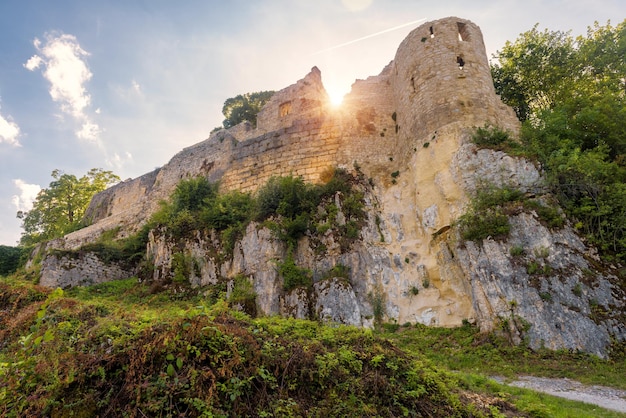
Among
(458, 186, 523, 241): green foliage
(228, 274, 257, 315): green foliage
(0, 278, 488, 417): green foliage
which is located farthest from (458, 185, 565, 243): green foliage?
(228, 274, 257, 315): green foliage

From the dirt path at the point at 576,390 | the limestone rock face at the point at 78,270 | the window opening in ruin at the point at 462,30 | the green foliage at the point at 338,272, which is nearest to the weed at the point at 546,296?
the dirt path at the point at 576,390

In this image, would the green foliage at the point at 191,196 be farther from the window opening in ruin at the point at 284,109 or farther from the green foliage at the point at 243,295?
the window opening in ruin at the point at 284,109

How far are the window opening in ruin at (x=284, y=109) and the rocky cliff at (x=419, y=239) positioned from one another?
3.81 meters

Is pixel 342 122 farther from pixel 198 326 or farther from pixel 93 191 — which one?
pixel 93 191

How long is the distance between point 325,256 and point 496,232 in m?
5.56

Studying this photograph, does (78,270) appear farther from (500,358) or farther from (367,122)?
(500,358)

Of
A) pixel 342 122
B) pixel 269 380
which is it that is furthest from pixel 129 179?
pixel 269 380

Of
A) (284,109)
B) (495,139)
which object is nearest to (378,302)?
(495,139)

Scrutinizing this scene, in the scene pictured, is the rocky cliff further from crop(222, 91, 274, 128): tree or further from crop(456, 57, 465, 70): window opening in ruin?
crop(222, 91, 274, 128): tree

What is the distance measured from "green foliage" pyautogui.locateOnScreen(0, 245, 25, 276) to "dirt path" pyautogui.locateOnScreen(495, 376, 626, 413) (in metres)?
27.0

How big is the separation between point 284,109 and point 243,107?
12942 millimetres

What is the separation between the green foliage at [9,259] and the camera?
2316 cm

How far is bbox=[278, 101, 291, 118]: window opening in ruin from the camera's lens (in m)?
23.4

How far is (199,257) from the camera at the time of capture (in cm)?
1564
